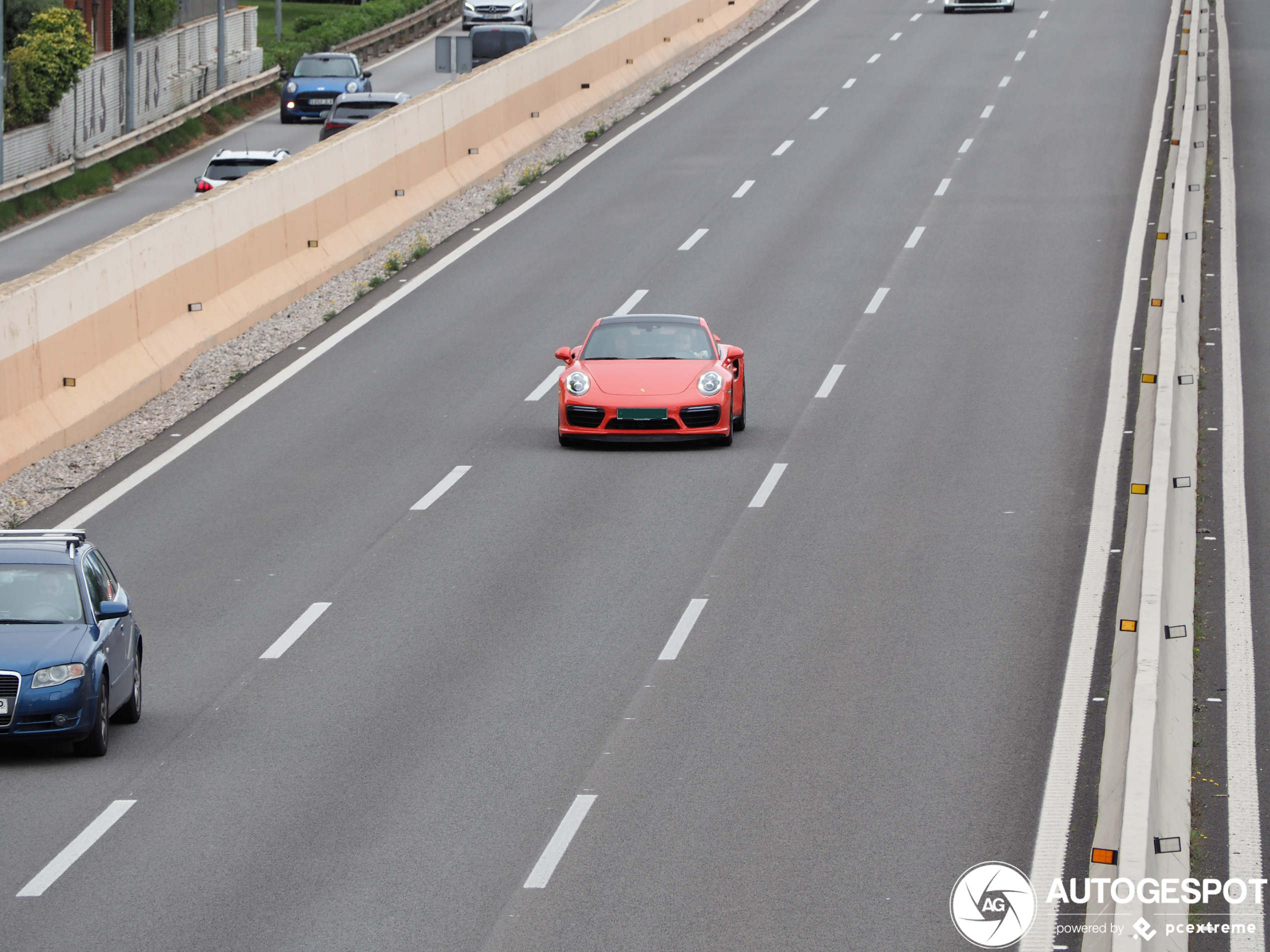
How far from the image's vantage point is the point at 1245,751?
1168cm

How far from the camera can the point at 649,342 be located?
21812 millimetres

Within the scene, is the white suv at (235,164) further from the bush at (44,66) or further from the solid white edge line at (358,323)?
the bush at (44,66)

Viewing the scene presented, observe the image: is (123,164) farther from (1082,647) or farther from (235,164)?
(1082,647)

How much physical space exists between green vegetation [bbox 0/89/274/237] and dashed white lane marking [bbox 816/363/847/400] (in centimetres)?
Result: 2418

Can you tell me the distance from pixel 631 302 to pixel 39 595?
15.2 m

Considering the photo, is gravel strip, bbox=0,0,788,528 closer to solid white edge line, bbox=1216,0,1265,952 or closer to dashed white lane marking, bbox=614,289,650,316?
dashed white lane marking, bbox=614,289,650,316

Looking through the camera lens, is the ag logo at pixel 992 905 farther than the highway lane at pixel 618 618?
No

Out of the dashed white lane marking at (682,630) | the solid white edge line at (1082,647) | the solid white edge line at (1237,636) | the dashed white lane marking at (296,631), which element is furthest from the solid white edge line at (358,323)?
the solid white edge line at (1237,636)

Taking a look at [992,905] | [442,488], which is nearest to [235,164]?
[442,488]

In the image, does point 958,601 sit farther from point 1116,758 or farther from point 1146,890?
point 1146,890

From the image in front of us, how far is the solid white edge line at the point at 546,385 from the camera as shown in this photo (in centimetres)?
2294

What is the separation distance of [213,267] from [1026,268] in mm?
11326

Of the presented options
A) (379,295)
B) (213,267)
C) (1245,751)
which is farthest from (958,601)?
(379,295)

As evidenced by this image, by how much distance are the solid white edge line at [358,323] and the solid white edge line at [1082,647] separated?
885cm
